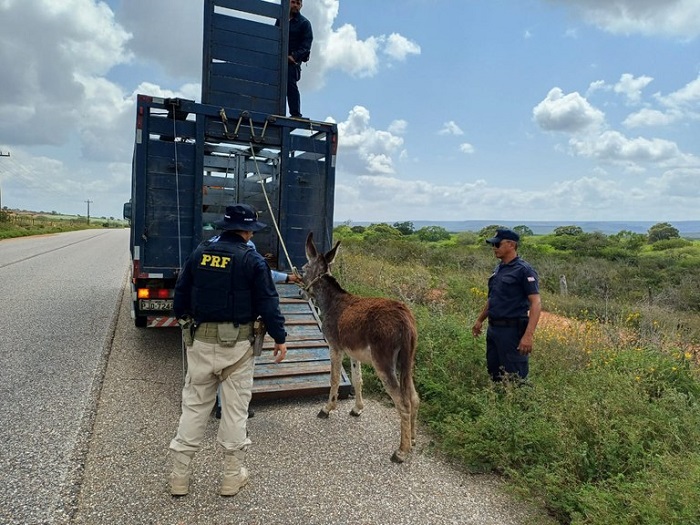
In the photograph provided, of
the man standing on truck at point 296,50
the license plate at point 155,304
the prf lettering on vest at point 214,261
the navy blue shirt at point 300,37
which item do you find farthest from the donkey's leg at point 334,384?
the navy blue shirt at point 300,37

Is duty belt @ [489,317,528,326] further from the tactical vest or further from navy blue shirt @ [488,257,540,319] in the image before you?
the tactical vest

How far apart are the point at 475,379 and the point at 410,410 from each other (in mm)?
1406

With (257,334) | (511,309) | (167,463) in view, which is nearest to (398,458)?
(257,334)

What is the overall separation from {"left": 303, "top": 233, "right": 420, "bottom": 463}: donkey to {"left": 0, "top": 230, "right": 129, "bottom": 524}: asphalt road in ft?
7.61

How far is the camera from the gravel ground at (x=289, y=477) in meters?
3.01

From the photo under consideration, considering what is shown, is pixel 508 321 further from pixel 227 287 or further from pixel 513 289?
pixel 227 287

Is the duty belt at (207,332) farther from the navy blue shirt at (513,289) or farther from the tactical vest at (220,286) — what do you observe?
the navy blue shirt at (513,289)

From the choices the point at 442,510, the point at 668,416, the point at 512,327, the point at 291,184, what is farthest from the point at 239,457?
the point at 291,184

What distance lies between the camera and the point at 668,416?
3645 mm

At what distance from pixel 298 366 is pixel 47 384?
9.39ft

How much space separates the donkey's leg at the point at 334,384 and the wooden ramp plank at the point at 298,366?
1.03 feet

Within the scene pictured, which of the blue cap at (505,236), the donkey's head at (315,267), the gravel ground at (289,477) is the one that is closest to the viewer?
the gravel ground at (289,477)

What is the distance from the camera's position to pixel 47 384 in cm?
511

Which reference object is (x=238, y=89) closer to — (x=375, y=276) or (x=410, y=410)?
(x=410, y=410)
